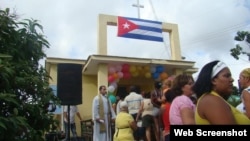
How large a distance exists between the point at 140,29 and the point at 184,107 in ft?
28.0

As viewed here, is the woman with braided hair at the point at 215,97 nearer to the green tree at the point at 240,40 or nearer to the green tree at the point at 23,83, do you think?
the green tree at the point at 23,83

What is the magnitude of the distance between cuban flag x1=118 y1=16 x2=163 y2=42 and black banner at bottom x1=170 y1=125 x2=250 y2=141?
914cm

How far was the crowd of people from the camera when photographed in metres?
1.90

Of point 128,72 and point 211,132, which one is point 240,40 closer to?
point 128,72

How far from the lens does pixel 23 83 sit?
3.37 meters

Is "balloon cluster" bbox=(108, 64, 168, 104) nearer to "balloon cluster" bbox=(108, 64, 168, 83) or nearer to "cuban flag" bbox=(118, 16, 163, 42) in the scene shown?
"balloon cluster" bbox=(108, 64, 168, 83)

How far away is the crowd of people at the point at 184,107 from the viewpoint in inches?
74.9

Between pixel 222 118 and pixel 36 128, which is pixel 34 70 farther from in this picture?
pixel 222 118

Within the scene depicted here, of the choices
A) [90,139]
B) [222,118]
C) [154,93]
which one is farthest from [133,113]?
[222,118]

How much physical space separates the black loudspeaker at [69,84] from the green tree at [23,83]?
269cm

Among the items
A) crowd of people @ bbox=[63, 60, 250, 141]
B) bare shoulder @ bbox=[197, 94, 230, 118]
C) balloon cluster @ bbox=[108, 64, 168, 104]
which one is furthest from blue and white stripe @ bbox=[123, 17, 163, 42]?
bare shoulder @ bbox=[197, 94, 230, 118]

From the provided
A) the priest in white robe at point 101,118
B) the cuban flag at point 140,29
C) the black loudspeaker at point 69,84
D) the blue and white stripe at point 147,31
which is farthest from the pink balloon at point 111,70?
the black loudspeaker at point 69,84

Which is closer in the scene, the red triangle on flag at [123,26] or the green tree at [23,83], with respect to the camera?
the green tree at [23,83]

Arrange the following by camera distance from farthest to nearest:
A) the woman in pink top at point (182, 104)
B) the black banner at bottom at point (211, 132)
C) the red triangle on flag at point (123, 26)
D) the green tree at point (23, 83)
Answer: the red triangle on flag at point (123, 26) < the green tree at point (23, 83) < the woman in pink top at point (182, 104) < the black banner at bottom at point (211, 132)
